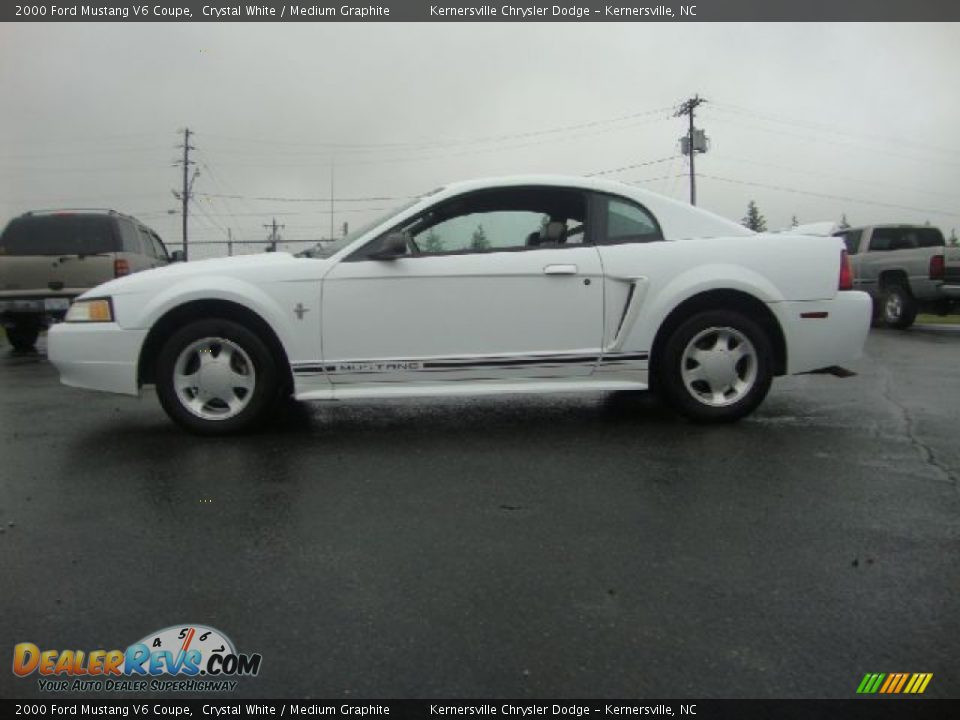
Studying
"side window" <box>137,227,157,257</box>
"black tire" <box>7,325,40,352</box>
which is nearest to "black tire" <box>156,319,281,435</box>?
"side window" <box>137,227,157,257</box>

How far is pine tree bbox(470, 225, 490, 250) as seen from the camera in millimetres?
5113

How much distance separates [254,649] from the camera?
2275 millimetres

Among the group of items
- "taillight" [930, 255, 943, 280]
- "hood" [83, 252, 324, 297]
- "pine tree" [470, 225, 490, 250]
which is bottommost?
"hood" [83, 252, 324, 297]

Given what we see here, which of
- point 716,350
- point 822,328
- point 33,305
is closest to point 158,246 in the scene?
point 33,305

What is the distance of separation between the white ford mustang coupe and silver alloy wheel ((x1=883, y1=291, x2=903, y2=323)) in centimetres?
1104

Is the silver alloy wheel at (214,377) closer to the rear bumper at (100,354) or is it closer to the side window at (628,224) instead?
the rear bumper at (100,354)

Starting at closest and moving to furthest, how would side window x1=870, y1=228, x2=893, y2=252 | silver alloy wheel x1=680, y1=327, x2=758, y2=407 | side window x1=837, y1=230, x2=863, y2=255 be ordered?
silver alloy wheel x1=680, y1=327, x2=758, y2=407, side window x1=870, y1=228, x2=893, y2=252, side window x1=837, y1=230, x2=863, y2=255

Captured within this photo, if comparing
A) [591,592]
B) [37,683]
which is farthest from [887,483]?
[37,683]

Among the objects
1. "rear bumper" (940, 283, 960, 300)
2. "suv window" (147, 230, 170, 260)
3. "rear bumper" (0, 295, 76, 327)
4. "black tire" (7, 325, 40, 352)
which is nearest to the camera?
"rear bumper" (0, 295, 76, 327)

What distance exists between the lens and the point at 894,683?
6.87ft

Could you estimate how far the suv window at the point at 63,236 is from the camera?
417 inches

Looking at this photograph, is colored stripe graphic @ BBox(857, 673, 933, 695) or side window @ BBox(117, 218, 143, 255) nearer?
colored stripe graphic @ BBox(857, 673, 933, 695)

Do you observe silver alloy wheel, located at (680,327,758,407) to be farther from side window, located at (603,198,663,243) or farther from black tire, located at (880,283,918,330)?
black tire, located at (880,283,918,330)

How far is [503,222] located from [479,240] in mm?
233
